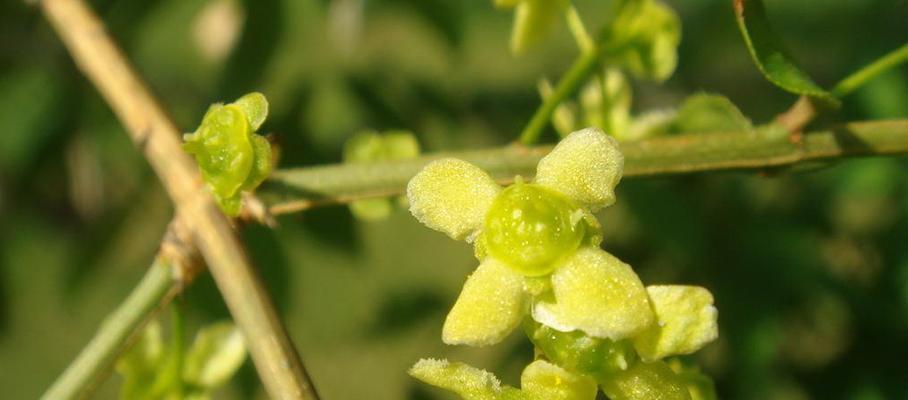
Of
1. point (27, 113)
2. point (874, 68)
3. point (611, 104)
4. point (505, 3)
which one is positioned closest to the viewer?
point (874, 68)

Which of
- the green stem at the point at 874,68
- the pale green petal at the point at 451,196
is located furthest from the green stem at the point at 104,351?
the green stem at the point at 874,68

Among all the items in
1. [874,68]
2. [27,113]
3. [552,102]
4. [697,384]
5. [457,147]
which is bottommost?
[697,384]

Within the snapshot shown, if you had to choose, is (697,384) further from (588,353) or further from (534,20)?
(534,20)

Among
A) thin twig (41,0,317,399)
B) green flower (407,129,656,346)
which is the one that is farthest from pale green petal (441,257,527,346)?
thin twig (41,0,317,399)

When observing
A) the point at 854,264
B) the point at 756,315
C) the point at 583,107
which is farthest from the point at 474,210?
the point at 854,264

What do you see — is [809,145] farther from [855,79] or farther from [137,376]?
[137,376]

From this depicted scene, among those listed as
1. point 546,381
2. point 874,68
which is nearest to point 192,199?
point 546,381

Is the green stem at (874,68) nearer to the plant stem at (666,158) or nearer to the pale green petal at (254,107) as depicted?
the plant stem at (666,158)
